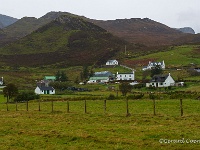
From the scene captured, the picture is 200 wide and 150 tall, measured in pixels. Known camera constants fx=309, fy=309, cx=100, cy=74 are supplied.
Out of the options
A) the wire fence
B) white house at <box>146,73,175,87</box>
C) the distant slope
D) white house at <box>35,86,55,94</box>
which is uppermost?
the distant slope

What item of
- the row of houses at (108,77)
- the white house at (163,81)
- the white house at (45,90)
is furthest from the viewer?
the row of houses at (108,77)

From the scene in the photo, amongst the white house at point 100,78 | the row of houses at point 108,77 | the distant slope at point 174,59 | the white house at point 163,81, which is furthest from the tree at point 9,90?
the distant slope at point 174,59

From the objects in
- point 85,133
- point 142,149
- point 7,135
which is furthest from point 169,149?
point 7,135

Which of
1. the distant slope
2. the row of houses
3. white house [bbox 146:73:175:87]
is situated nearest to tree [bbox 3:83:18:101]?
white house [bbox 146:73:175:87]

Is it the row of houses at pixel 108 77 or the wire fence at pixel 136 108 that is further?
the row of houses at pixel 108 77

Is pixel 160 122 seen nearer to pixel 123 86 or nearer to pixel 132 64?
pixel 123 86

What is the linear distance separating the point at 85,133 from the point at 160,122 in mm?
6607

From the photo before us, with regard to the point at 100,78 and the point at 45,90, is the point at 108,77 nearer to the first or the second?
the point at 100,78

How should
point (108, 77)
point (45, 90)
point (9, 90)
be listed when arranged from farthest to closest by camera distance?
1. point (108, 77)
2. point (45, 90)
3. point (9, 90)

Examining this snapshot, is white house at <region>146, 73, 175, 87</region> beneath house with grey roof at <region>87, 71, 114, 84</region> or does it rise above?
beneath

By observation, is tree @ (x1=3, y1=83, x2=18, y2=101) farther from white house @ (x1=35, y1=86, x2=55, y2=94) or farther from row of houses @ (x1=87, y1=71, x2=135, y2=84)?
row of houses @ (x1=87, y1=71, x2=135, y2=84)

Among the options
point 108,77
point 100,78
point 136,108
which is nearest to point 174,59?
point 108,77

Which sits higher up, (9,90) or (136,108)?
(9,90)

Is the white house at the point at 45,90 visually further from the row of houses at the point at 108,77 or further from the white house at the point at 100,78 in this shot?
the white house at the point at 100,78
